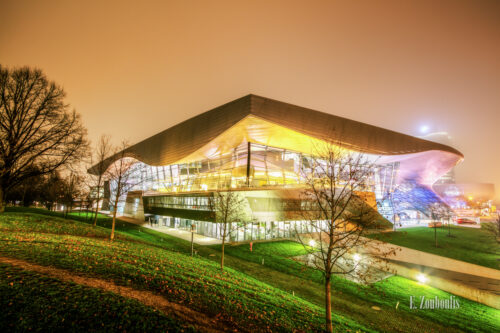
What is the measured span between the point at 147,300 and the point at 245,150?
2218 centimetres

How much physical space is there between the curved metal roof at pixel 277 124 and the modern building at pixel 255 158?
0.10 m

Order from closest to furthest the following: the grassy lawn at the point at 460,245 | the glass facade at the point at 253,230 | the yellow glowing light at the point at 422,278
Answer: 1. the yellow glowing light at the point at 422,278
2. the grassy lawn at the point at 460,245
3. the glass facade at the point at 253,230

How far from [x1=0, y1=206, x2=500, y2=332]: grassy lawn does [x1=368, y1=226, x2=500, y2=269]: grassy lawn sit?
5801 mm

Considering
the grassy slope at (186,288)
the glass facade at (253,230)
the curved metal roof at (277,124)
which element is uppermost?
the curved metal roof at (277,124)

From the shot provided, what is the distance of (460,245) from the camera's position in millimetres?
24703

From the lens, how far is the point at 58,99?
16.2m

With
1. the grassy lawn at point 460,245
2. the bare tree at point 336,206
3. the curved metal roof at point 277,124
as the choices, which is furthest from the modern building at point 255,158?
the bare tree at point 336,206

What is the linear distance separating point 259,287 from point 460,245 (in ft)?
86.8

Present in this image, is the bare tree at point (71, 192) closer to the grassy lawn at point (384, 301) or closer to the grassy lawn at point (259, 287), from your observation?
the grassy lawn at point (259, 287)

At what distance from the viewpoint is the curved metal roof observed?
23281 mm

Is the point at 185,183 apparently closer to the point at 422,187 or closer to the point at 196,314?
the point at 196,314

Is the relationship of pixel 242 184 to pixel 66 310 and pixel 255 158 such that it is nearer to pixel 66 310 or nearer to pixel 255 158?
pixel 255 158

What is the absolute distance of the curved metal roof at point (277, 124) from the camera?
76.4ft

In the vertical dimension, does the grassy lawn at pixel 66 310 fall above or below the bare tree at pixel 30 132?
below
